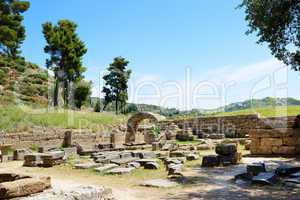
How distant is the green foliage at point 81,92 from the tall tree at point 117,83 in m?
4.12

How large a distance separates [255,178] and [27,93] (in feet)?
121

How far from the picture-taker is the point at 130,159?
14.5 meters

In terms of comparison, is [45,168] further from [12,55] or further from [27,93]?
[27,93]

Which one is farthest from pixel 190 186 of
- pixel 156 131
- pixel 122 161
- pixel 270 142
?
pixel 156 131

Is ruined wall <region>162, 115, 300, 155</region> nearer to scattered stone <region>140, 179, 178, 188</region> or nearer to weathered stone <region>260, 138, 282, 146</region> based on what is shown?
weathered stone <region>260, 138, 282, 146</region>

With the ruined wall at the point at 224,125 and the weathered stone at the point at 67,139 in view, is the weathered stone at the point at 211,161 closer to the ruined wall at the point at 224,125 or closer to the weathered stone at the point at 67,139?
the weathered stone at the point at 67,139

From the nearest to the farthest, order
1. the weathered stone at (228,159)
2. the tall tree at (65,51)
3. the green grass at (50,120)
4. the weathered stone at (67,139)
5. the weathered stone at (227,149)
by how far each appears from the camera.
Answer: the weathered stone at (228,159) → the weathered stone at (227,149) → the green grass at (50,120) → the weathered stone at (67,139) → the tall tree at (65,51)

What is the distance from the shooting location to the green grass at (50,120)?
23.3 metres

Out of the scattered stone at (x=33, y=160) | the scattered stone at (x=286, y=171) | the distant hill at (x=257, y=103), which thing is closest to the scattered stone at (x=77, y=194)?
the scattered stone at (x=286, y=171)

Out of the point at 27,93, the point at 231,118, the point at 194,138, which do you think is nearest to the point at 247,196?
the point at 194,138

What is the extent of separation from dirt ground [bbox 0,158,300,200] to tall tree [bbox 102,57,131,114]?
111 ft

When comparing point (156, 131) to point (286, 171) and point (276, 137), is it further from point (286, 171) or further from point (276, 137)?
point (286, 171)

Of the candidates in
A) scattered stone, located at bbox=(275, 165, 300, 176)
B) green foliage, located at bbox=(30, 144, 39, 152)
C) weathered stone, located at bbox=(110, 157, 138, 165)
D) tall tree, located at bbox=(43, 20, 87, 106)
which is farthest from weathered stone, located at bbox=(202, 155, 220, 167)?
tall tree, located at bbox=(43, 20, 87, 106)

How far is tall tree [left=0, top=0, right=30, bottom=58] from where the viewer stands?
33.0 m
